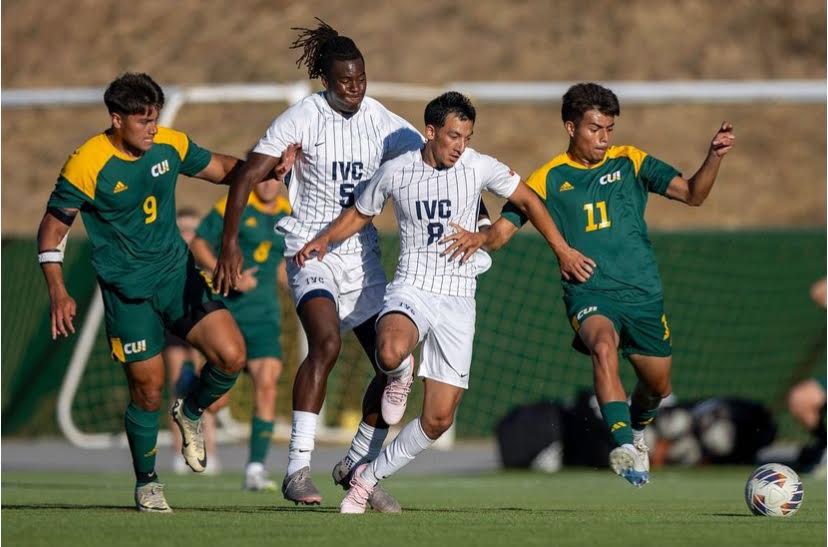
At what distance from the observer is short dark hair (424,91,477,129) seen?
904 cm

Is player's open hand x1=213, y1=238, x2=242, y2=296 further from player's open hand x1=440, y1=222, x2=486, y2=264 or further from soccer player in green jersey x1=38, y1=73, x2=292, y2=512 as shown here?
player's open hand x1=440, y1=222, x2=486, y2=264

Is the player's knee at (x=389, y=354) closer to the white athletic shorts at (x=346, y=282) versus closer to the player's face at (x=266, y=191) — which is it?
the white athletic shorts at (x=346, y=282)

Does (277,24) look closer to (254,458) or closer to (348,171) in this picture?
(254,458)

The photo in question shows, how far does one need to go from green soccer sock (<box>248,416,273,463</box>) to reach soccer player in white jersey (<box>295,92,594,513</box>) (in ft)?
11.7

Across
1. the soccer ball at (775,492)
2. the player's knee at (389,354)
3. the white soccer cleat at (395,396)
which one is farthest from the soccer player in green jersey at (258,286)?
the soccer ball at (775,492)

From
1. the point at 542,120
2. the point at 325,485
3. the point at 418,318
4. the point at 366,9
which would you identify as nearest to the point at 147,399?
the point at 418,318

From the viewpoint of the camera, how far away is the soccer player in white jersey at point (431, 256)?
29.7 feet

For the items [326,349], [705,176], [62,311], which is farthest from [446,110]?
[62,311]

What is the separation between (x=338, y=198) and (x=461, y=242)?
0.87 metres

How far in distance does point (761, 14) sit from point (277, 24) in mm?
11009

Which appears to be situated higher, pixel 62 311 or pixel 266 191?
pixel 266 191

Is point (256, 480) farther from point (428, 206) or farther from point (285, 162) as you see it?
point (428, 206)

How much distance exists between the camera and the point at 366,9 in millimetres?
38250

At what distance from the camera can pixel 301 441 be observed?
9102 millimetres
